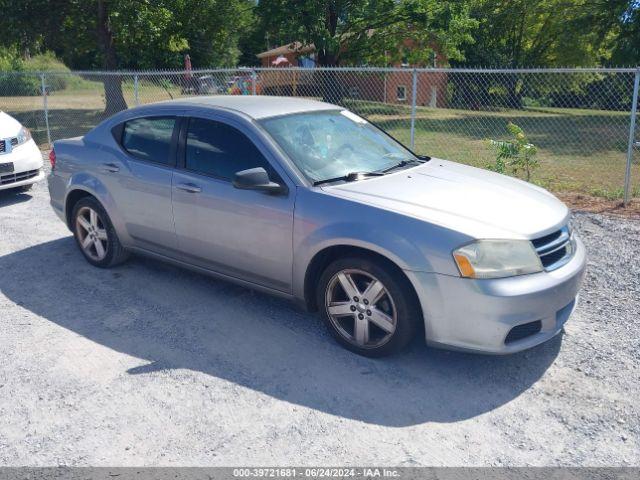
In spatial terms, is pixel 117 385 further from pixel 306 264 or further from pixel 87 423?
pixel 306 264

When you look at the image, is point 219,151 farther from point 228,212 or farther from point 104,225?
point 104,225

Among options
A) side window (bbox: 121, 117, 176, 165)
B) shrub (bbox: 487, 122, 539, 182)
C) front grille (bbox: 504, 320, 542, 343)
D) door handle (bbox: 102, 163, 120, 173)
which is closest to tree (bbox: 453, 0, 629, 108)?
shrub (bbox: 487, 122, 539, 182)

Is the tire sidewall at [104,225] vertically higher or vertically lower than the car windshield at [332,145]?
lower

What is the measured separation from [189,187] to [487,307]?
250 centimetres

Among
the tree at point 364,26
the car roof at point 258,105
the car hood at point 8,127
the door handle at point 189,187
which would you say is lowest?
the car hood at point 8,127

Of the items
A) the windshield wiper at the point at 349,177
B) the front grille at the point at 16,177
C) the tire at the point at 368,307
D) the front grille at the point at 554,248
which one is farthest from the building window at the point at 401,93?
the tire at the point at 368,307

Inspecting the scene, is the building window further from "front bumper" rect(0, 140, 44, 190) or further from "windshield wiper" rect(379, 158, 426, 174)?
"windshield wiper" rect(379, 158, 426, 174)

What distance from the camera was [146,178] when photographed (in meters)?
5.30

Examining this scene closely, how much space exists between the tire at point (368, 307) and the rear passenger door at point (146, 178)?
1617 millimetres

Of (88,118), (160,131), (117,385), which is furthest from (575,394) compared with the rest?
(88,118)

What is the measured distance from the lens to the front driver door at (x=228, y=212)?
4484 mm

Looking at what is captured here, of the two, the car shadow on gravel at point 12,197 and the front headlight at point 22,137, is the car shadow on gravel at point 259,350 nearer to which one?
the car shadow on gravel at point 12,197

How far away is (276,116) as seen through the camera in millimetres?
4934

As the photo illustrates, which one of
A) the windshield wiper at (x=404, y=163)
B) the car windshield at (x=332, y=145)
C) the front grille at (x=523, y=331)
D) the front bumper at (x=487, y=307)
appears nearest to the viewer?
the front bumper at (x=487, y=307)
